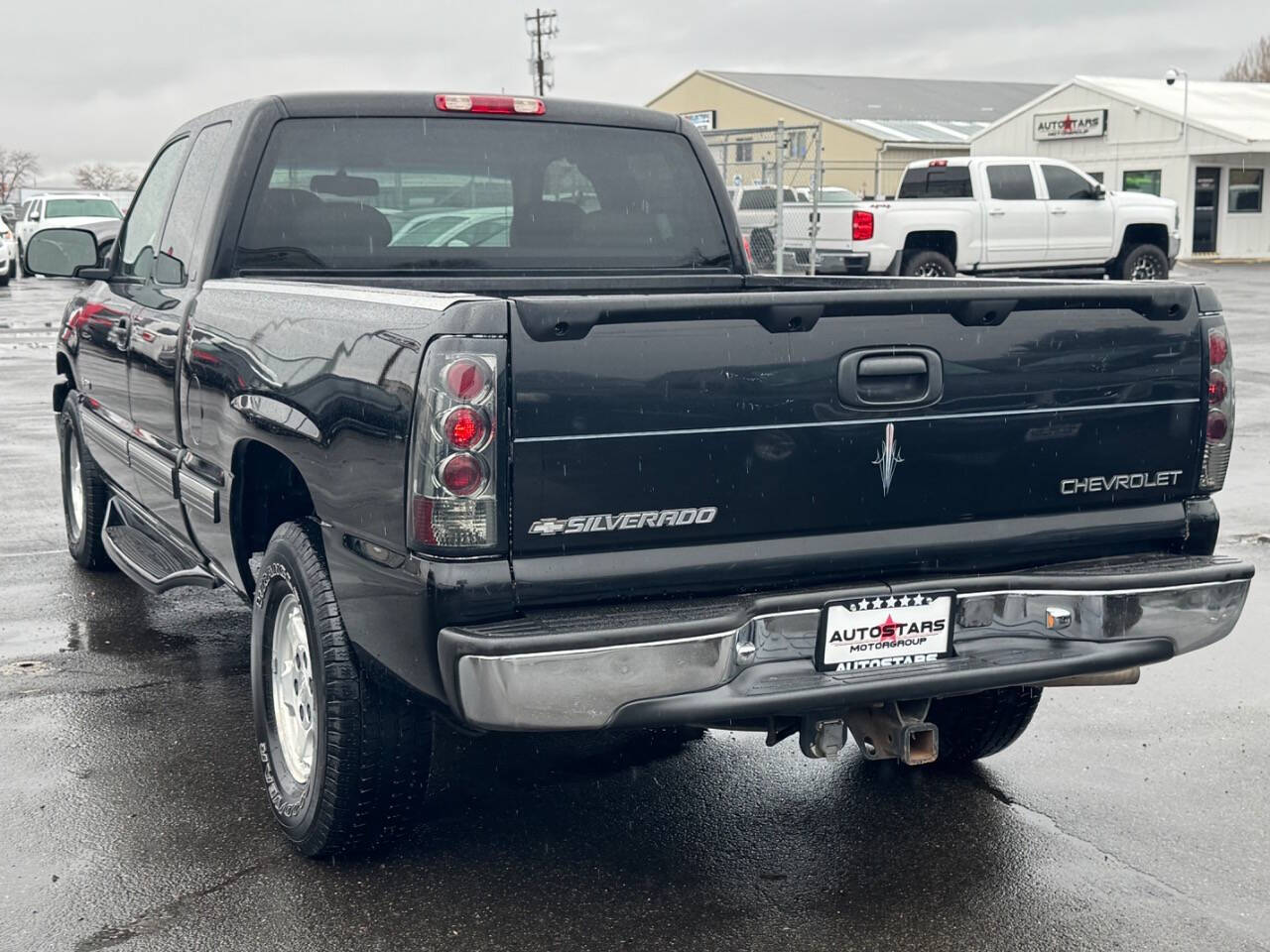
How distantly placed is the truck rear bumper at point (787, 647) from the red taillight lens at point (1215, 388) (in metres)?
0.41

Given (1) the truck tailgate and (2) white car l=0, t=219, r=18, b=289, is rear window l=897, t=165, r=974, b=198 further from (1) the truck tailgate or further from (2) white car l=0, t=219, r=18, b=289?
(1) the truck tailgate

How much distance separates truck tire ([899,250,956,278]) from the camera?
2162cm

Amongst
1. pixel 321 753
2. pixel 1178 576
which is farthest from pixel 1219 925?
pixel 321 753

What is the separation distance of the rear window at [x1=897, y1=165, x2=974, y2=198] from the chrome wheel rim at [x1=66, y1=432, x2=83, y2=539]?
1744 cm

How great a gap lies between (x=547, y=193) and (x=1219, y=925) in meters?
3.05

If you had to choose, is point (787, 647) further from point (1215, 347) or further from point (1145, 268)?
point (1145, 268)

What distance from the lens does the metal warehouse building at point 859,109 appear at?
50250 millimetres

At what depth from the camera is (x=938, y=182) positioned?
2258cm

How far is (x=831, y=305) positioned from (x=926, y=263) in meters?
19.0

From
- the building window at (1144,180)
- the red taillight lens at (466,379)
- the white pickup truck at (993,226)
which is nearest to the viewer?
the red taillight lens at (466,379)

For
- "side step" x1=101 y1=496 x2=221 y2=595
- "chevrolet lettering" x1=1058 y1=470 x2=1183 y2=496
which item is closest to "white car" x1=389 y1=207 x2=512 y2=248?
"side step" x1=101 y1=496 x2=221 y2=595

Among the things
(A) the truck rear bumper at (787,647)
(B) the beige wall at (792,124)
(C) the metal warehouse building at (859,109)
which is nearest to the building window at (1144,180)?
(B) the beige wall at (792,124)

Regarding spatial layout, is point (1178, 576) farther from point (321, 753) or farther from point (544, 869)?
point (321, 753)

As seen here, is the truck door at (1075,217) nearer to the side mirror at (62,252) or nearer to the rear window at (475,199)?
the rear window at (475,199)
